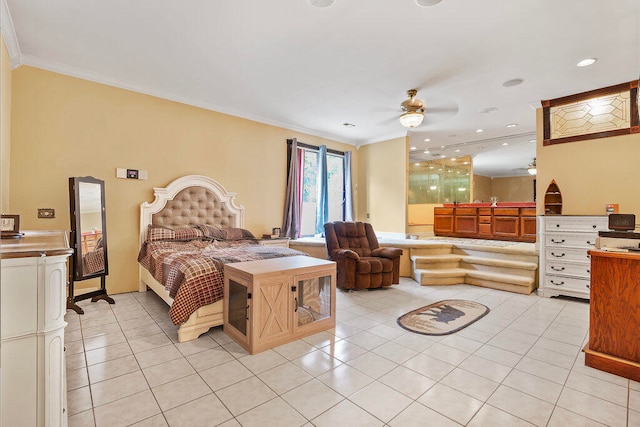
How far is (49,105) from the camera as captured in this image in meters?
3.37

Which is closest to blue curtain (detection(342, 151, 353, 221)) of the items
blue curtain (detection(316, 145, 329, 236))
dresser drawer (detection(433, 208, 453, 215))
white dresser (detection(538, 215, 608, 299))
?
blue curtain (detection(316, 145, 329, 236))

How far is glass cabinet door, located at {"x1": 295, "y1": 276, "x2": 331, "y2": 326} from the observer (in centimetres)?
262

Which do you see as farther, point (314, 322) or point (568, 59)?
point (568, 59)

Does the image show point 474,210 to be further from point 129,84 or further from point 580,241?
point 129,84

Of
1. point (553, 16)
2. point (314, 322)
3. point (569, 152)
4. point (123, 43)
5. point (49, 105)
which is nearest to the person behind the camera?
point (553, 16)

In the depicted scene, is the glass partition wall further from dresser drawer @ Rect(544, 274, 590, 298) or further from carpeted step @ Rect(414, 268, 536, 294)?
dresser drawer @ Rect(544, 274, 590, 298)

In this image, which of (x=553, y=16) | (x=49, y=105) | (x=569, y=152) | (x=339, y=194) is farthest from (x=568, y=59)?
(x=49, y=105)

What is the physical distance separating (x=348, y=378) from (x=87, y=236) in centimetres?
330

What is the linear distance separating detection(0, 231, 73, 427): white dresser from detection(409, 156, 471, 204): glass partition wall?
27.8 feet

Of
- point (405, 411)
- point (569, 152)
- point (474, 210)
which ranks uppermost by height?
point (569, 152)

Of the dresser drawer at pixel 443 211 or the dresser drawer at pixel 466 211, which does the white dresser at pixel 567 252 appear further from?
the dresser drawer at pixel 443 211

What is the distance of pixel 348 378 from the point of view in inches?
78.4

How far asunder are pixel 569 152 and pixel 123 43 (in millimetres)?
5727

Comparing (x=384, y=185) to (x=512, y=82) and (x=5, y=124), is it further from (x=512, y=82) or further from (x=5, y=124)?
(x=5, y=124)
